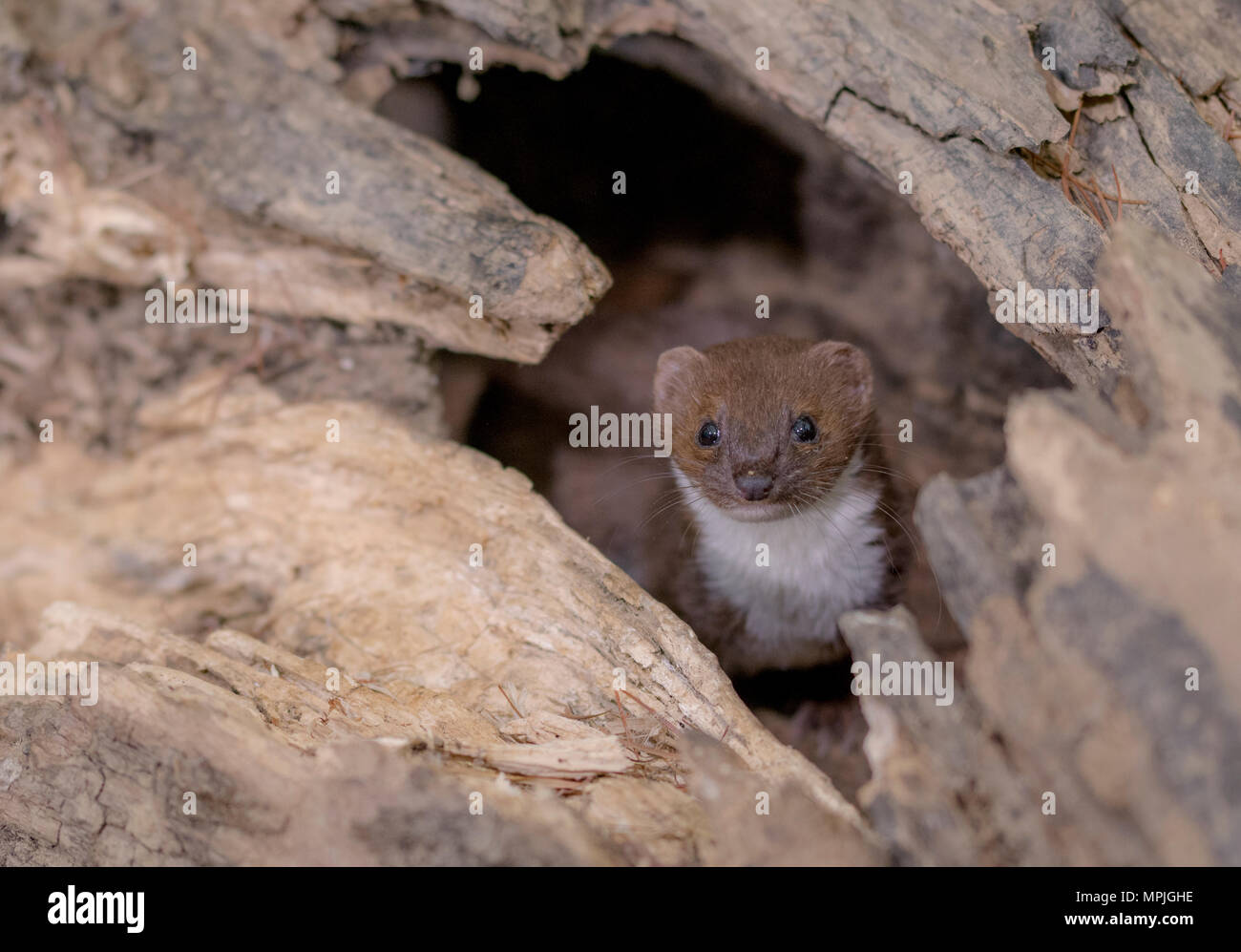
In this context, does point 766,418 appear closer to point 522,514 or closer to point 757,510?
point 757,510

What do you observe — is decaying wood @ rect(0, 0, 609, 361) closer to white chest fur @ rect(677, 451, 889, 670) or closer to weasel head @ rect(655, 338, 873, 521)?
weasel head @ rect(655, 338, 873, 521)

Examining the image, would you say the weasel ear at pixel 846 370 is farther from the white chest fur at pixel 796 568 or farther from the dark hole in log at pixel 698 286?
the dark hole in log at pixel 698 286

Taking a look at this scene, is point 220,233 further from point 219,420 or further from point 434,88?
point 434,88

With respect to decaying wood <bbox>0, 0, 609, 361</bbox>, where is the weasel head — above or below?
below

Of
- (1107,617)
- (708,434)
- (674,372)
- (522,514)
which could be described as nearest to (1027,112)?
(708,434)

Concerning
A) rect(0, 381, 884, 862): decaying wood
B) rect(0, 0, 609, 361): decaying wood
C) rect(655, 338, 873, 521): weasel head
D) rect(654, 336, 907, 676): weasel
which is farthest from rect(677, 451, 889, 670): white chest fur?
rect(0, 0, 609, 361): decaying wood
